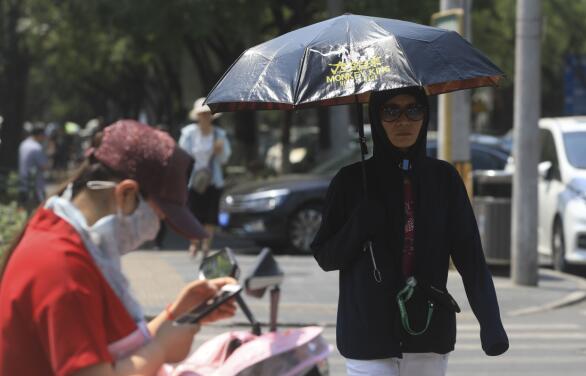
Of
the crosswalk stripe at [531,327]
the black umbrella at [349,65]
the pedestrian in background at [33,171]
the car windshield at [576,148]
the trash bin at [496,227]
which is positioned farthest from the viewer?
the pedestrian in background at [33,171]

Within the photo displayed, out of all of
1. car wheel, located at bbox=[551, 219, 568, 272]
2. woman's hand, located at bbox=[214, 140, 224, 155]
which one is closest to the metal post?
car wheel, located at bbox=[551, 219, 568, 272]

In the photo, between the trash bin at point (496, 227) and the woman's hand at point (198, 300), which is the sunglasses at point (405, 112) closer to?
the woman's hand at point (198, 300)

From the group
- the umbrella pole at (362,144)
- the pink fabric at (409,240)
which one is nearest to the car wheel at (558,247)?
the umbrella pole at (362,144)

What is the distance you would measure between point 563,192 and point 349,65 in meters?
9.52

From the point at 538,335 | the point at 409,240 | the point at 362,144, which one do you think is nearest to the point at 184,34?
the point at 538,335

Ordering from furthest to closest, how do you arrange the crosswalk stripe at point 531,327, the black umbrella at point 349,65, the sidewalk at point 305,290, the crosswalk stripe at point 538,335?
the sidewalk at point 305,290, the crosswalk stripe at point 531,327, the crosswalk stripe at point 538,335, the black umbrella at point 349,65

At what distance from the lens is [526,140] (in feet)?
40.2

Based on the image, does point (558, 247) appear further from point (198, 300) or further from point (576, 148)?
point (198, 300)

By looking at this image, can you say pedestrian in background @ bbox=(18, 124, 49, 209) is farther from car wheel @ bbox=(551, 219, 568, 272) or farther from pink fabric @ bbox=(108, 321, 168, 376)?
pink fabric @ bbox=(108, 321, 168, 376)

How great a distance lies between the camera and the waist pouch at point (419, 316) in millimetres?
4082

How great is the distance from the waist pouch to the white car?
9.12m

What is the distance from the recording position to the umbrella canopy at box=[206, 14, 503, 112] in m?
4.31

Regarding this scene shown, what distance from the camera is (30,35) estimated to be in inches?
1483

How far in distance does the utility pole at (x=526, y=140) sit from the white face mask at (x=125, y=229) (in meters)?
9.58
